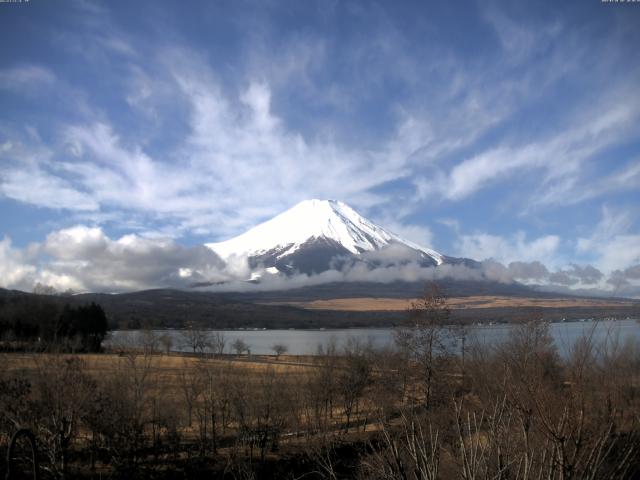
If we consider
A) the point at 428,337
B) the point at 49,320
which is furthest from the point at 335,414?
the point at 49,320

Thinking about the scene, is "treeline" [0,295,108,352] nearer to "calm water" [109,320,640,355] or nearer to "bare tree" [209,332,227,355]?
"calm water" [109,320,640,355]

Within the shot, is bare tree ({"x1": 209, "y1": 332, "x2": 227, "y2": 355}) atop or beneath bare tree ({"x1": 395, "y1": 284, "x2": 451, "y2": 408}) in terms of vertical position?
beneath

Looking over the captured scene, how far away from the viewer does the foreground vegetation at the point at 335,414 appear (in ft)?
21.2

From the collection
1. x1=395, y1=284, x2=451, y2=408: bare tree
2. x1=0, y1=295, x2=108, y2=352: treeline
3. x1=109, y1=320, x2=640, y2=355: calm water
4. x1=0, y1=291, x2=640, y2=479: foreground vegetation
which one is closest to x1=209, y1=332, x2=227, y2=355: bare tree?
x1=0, y1=291, x2=640, y2=479: foreground vegetation

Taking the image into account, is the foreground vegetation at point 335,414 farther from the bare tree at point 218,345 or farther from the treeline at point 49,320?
the treeline at point 49,320

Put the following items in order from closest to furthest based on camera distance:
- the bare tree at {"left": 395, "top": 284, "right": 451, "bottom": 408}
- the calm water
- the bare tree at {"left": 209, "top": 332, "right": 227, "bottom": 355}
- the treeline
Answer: the calm water → the bare tree at {"left": 395, "top": 284, "right": 451, "bottom": 408} → the bare tree at {"left": 209, "top": 332, "right": 227, "bottom": 355} → the treeline

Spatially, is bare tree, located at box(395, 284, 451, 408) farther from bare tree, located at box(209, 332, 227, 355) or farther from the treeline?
the treeline

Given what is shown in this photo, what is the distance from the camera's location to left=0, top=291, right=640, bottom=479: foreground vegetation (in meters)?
6.47

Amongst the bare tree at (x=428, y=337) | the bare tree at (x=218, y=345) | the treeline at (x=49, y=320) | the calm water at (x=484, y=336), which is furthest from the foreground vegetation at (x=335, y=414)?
the treeline at (x=49, y=320)

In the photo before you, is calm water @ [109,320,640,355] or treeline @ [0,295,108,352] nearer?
calm water @ [109,320,640,355]

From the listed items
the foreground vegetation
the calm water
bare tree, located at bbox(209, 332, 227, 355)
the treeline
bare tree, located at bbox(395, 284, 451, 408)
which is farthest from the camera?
the treeline

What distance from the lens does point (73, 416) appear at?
42.7 feet

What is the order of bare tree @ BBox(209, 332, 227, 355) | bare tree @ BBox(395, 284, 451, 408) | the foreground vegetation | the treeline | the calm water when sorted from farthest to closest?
the treeline < bare tree @ BBox(209, 332, 227, 355) < bare tree @ BBox(395, 284, 451, 408) < the calm water < the foreground vegetation

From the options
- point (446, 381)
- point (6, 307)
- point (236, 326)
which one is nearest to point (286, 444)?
point (446, 381)
